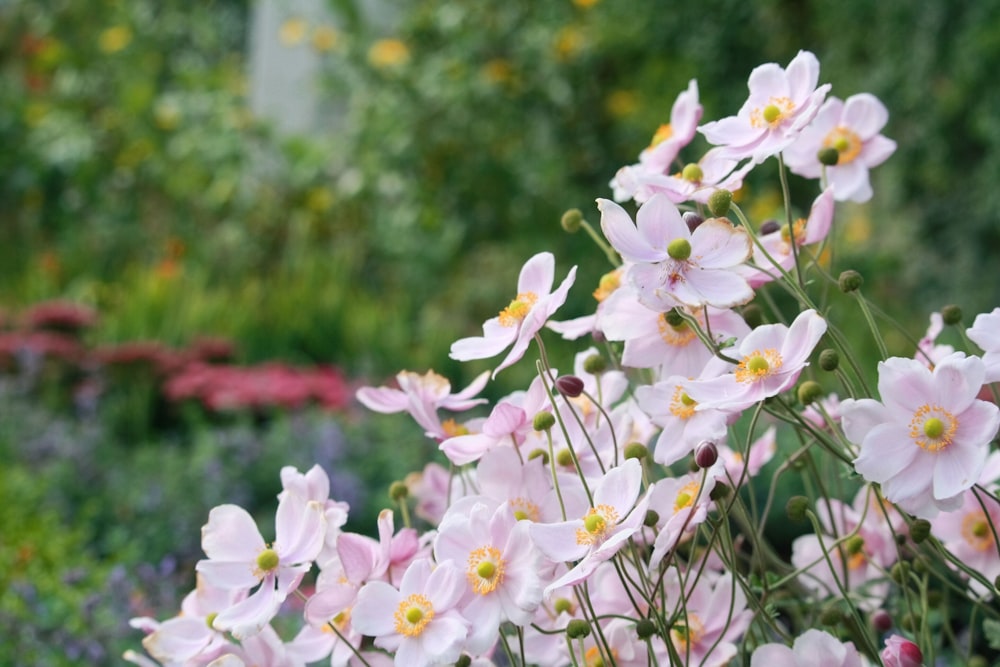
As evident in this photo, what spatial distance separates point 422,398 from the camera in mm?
890

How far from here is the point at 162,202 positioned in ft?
19.9

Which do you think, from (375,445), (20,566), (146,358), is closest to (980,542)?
(20,566)

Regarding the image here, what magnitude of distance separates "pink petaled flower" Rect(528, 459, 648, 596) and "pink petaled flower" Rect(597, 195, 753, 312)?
10 cm

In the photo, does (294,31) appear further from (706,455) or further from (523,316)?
(706,455)

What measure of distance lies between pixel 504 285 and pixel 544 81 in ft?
2.82

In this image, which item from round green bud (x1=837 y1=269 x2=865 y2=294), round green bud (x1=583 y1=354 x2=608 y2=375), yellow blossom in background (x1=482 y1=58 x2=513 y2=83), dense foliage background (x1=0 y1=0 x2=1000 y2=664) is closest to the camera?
round green bud (x1=837 y1=269 x2=865 y2=294)

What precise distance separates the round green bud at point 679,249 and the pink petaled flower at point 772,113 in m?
0.10

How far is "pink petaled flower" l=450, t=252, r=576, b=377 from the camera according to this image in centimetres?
78

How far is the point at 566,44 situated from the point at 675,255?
430 cm

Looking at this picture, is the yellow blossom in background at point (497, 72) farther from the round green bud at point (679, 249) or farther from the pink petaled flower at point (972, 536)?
the round green bud at point (679, 249)

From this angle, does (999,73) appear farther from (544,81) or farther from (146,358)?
(146,358)

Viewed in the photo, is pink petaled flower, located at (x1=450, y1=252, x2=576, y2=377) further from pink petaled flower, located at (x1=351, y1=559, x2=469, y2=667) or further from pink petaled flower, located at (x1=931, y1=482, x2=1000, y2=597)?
pink petaled flower, located at (x1=931, y1=482, x2=1000, y2=597)

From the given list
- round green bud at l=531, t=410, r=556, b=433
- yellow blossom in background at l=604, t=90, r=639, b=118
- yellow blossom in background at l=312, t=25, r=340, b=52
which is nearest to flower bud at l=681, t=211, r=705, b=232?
round green bud at l=531, t=410, r=556, b=433

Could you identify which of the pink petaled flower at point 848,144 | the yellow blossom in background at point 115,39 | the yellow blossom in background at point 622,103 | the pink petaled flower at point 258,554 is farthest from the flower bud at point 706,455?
the yellow blossom in background at point 115,39
